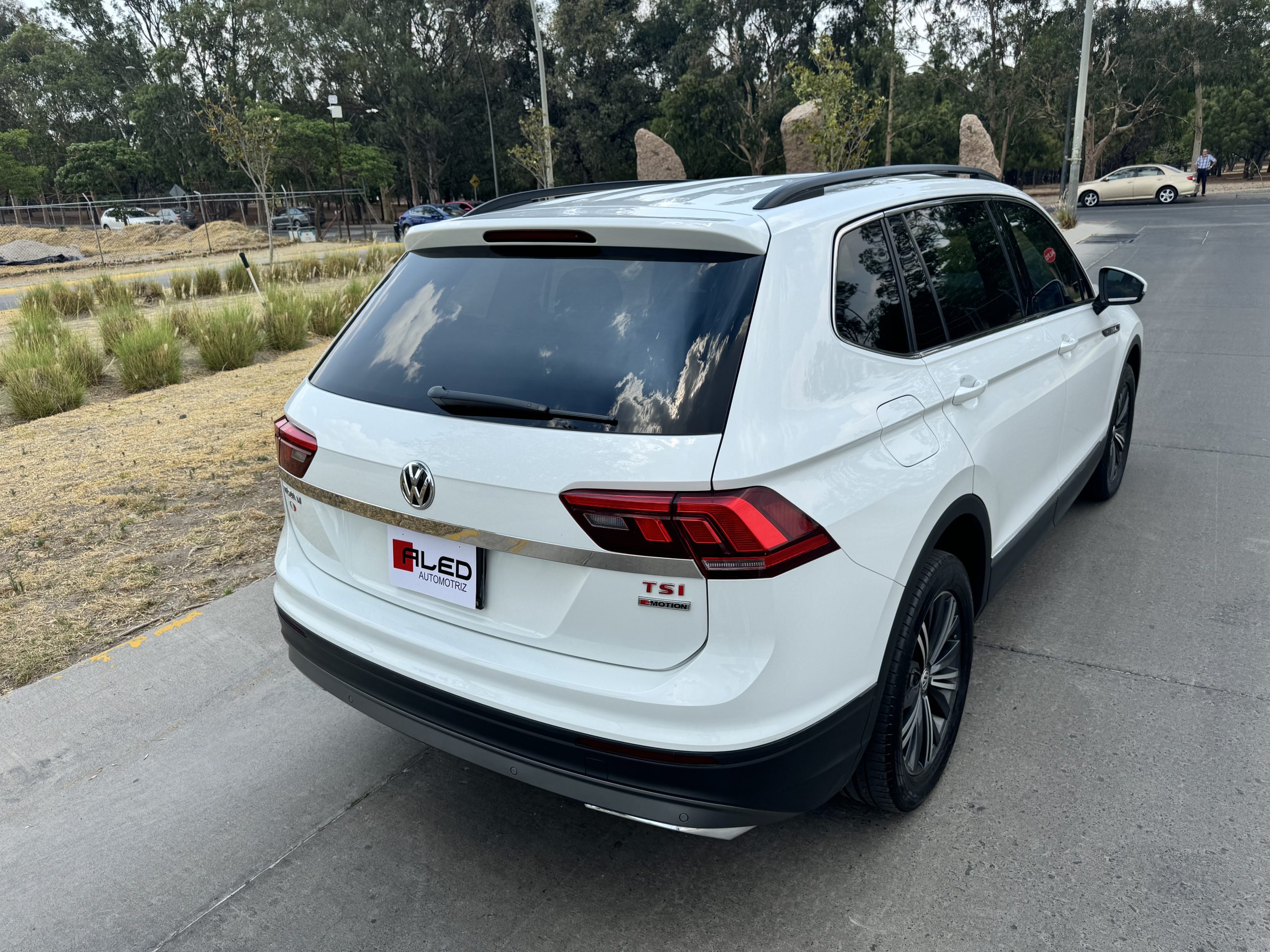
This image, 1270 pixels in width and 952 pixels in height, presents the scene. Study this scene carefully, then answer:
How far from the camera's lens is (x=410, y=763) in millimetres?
3271

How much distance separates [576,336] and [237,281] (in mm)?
18211

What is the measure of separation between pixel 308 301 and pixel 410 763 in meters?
11.1

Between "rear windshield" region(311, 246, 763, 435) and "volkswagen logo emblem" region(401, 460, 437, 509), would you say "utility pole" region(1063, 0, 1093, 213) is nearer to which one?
"rear windshield" region(311, 246, 763, 435)

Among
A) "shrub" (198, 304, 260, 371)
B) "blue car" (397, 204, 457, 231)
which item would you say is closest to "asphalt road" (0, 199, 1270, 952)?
"shrub" (198, 304, 260, 371)

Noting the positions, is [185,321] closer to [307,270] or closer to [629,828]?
[307,270]

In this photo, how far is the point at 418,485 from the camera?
236 cm

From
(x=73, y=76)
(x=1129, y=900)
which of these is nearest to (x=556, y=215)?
(x=1129, y=900)

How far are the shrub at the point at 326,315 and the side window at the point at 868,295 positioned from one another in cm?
1085

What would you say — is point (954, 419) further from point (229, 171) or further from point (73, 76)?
point (73, 76)

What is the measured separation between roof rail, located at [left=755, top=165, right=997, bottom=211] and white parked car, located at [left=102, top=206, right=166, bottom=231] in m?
51.9

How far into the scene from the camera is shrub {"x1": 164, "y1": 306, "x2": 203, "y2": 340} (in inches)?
444

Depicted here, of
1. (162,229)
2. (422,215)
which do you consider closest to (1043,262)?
(422,215)

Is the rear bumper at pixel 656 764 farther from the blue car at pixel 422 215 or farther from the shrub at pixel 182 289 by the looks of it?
the blue car at pixel 422 215

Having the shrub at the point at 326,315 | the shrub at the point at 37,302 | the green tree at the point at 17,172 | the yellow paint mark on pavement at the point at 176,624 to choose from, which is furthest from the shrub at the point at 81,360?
the green tree at the point at 17,172
